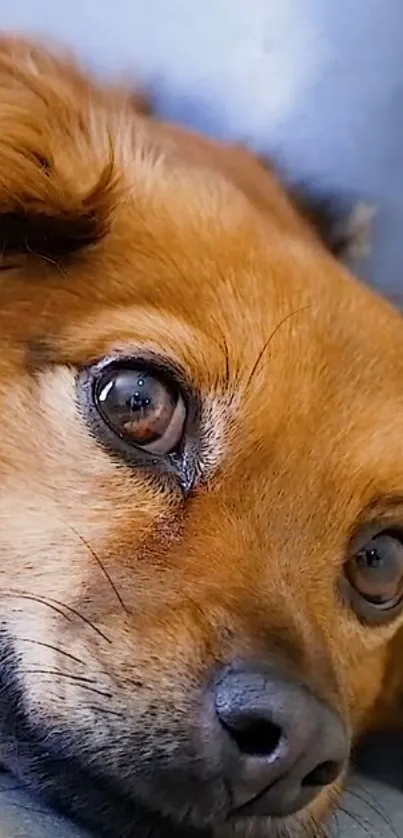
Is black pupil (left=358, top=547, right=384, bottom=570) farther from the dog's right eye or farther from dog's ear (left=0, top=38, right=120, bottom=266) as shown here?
dog's ear (left=0, top=38, right=120, bottom=266)

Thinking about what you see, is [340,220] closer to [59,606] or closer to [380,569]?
[380,569]

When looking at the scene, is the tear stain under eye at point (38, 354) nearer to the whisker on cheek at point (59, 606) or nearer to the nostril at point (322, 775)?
the whisker on cheek at point (59, 606)

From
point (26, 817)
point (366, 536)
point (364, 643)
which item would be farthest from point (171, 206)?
point (26, 817)

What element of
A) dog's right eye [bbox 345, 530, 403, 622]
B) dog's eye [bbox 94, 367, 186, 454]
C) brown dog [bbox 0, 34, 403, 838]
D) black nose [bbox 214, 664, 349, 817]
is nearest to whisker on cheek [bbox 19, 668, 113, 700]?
brown dog [bbox 0, 34, 403, 838]

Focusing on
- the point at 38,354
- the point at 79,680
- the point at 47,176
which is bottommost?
the point at 79,680

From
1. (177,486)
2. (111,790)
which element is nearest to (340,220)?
(177,486)

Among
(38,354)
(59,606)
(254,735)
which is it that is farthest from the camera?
(38,354)

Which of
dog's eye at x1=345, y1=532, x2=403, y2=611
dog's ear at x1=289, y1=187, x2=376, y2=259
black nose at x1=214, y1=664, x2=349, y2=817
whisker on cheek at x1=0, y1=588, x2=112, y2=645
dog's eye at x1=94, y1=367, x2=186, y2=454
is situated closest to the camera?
black nose at x1=214, y1=664, x2=349, y2=817
